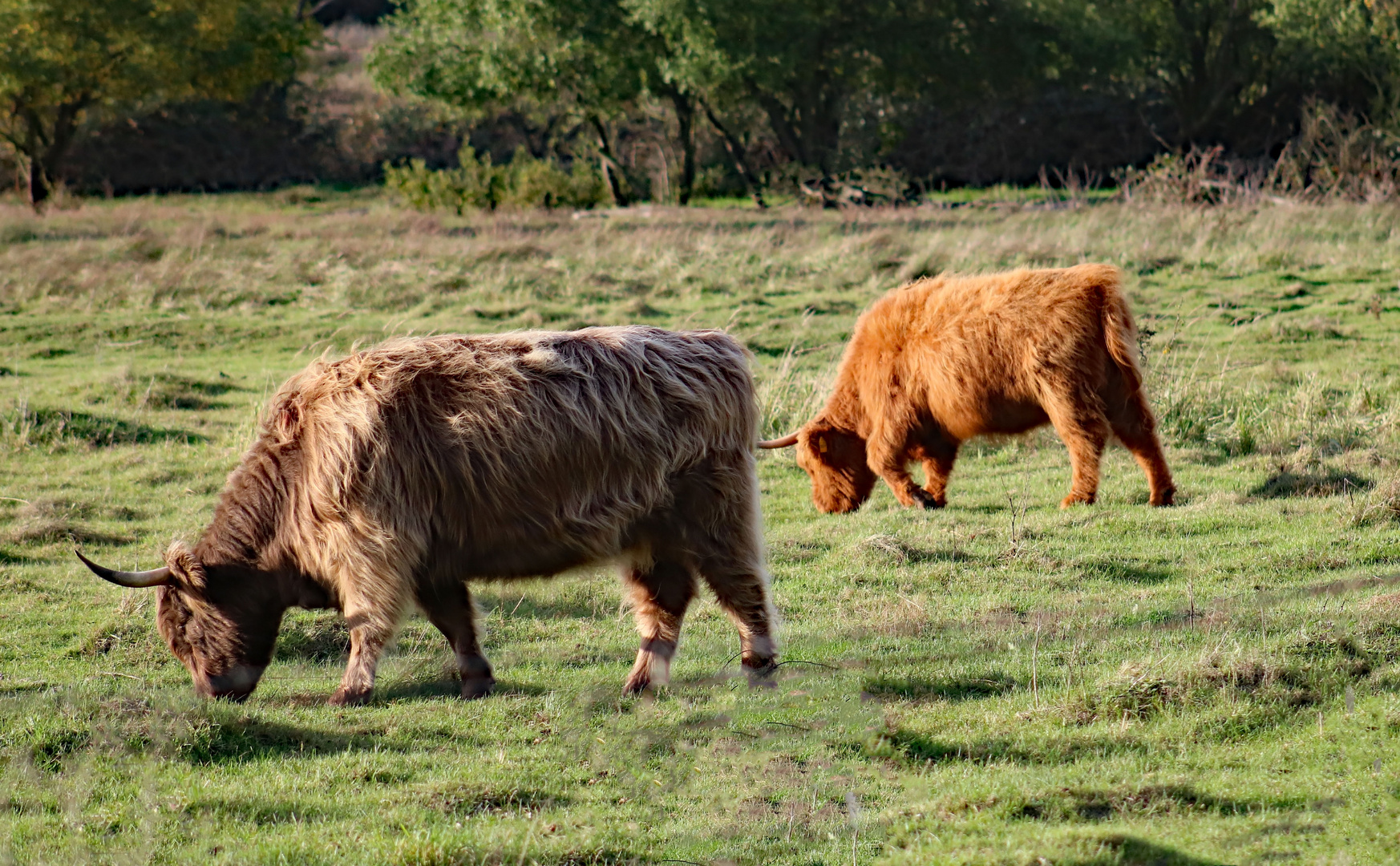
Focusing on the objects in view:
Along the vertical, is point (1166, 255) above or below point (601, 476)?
below

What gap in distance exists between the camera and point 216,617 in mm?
5508

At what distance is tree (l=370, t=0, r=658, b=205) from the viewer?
29219 millimetres

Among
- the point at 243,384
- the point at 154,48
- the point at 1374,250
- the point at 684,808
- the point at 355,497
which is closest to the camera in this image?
the point at 684,808

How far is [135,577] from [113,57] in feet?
102

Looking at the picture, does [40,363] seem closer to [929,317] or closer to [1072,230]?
[929,317]

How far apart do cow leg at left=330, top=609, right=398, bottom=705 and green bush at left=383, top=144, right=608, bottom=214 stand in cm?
2374

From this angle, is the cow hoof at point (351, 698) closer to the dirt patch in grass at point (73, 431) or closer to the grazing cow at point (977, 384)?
the grazing cow at point (977, 384)

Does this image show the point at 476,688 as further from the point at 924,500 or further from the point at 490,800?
the point at 924,500

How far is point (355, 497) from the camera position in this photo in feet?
17.0

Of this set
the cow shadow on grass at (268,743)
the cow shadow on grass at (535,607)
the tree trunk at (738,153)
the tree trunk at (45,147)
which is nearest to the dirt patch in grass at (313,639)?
the cow shadow on grass at (535,607)

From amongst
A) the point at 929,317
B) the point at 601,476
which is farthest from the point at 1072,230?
the point at 601,476

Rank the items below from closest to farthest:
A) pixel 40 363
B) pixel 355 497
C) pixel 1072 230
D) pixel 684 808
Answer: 1. pixel 684 808
2. pixel 355 497
3. pixel 40 363
4. pixel 1072 230

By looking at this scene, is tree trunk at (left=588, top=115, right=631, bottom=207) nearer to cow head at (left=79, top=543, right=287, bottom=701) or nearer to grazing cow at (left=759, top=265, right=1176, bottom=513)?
grazing cow at (left=759, top=265, right=1176, bottom=513)

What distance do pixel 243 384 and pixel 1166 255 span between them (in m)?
11.9
